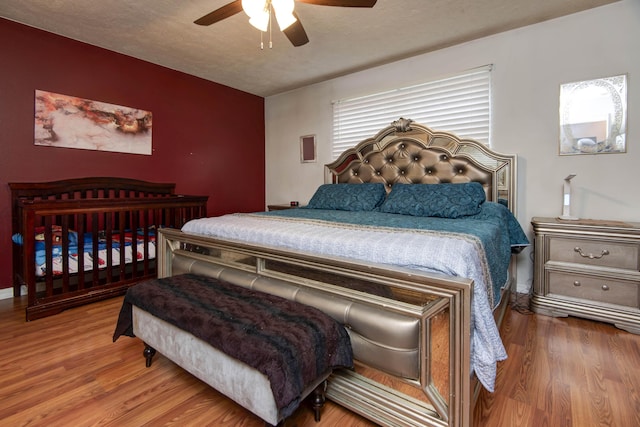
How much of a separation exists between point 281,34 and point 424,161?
169 cm

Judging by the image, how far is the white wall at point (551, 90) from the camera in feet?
7.26

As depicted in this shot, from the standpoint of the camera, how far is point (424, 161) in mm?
2891

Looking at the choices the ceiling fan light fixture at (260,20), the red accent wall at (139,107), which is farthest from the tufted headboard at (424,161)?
the ceiling fan light fixture at (260,20)

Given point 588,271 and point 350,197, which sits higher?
point 350,197

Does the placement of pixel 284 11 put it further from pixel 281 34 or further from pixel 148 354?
pixel 148 354

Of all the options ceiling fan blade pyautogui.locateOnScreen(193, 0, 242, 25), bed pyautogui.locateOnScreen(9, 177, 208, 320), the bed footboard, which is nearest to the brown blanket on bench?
the bed footboard

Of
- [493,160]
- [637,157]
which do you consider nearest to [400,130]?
[493,160]

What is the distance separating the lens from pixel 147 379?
1507 mm

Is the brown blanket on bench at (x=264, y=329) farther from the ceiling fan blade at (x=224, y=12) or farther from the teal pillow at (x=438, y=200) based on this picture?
the ceiling fan blade at (x=224, y=12)

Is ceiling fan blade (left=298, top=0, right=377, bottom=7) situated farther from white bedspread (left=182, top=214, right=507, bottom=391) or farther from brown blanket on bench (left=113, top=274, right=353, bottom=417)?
brown blanket on bench (left=113, top=274, right=353, bottom=417)

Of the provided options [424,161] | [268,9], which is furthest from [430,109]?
[268,9]

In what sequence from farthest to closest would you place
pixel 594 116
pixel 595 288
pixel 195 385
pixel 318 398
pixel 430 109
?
pixel 430 109
pixel 594 116
pixel 595 288
pixel 195 385
pixel 318 398

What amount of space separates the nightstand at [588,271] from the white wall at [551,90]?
282mm

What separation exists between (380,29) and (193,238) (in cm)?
221
